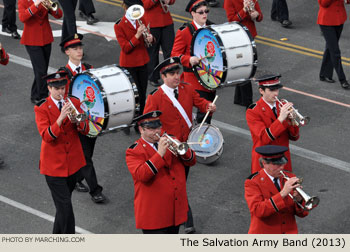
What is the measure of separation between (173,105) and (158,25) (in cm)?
496

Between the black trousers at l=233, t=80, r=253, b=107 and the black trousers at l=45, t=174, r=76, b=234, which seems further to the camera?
the black trousers at l=233, t=80, r=253, b=107

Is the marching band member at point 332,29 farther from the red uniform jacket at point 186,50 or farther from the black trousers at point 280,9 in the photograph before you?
the red uniform jacket at point 186,50

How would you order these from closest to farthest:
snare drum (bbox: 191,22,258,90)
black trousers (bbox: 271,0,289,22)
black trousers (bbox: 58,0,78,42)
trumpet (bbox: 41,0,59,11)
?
snare drum (bbox: 191,22,258,90), trumpet (bbox: 41,0,59,11), black trousers (bbox: 58,0,78,42), black trousers (bbox: 271,0,289,22)

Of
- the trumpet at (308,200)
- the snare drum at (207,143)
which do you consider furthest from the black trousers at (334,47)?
the trumpet at (308,200)

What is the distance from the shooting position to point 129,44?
1420 centimetres

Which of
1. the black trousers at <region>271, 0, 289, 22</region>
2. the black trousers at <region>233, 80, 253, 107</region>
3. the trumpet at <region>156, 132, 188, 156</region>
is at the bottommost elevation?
the black trousers at <region>233, 80, 253, 107</region>

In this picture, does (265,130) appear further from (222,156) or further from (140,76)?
(140,76)

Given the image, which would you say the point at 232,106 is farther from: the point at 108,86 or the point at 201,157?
the point at 108,86

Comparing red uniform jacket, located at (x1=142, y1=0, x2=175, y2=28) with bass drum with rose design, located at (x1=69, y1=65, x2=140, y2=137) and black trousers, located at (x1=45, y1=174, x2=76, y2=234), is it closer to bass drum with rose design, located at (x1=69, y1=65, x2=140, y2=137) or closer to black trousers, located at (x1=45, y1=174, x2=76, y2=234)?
bass drum with rose design, located at (x1=69, y1=65, x2=140, y2=137)

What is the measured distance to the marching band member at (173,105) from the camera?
37.9 feet

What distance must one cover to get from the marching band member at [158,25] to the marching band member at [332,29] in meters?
2.73

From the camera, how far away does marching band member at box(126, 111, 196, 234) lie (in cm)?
1003

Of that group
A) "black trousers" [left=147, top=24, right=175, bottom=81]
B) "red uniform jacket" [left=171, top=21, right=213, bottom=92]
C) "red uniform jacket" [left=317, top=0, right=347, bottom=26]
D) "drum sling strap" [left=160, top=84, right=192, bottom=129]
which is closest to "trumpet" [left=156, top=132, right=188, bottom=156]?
"drum sling strap" [left=160, top=84, right=192, bottom=129]

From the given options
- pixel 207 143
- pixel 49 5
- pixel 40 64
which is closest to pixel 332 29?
pixel 207 143
